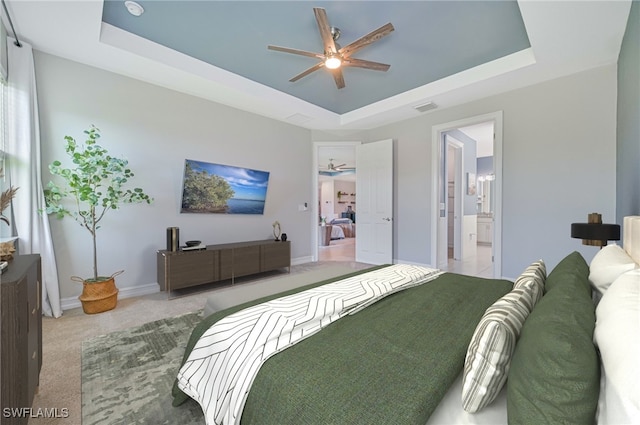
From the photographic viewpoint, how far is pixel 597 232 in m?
2.03

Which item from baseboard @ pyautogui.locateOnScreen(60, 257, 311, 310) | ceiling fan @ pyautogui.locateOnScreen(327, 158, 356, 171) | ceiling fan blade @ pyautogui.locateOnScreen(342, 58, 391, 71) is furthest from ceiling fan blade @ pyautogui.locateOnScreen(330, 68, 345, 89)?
ceiling fan @ pyautogui.locateOnScreen(327, 158, 356, 171)

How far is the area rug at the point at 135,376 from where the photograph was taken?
4.58 feet

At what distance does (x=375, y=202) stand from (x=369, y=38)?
10.4ft

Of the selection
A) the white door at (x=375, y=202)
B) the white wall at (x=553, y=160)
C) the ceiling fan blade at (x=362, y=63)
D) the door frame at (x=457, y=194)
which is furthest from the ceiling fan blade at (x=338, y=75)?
the door frame at (x=457, y=194)

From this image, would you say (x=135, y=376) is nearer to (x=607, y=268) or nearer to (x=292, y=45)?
(x=607, y=268)

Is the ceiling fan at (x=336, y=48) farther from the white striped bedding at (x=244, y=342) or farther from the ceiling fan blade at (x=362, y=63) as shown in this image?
the white striped bedding at (x=244, y=342)

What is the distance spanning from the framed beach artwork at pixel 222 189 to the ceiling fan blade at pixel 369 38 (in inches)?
94.9

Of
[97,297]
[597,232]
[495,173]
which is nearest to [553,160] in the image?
[495,173]

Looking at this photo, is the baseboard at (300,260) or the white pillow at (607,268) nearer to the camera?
the white pillow at (607,268)

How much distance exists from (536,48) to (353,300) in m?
3.22

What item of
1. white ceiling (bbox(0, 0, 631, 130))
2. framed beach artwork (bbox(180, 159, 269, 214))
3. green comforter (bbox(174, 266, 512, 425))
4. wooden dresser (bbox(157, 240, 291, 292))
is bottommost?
wooden dresser (bbox(157, 240, 291, 292))

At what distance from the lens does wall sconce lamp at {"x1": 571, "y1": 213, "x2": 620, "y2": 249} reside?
6.50 feet

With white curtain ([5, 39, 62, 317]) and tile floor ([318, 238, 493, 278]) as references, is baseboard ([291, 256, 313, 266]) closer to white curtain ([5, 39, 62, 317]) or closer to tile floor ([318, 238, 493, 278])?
tile floor ([318, 238, 493, 278])

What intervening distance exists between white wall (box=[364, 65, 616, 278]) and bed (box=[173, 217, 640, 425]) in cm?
230
